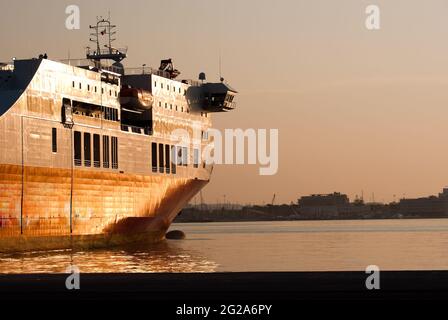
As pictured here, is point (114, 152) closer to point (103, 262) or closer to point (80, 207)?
point (80, 207)

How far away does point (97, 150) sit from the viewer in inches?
2549

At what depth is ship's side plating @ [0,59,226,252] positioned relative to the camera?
54594 mm

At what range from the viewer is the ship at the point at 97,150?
54938 mm

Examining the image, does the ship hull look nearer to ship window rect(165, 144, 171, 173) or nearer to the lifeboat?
ship window rect(165, 144, 171, 173)

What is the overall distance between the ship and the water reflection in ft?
3.91

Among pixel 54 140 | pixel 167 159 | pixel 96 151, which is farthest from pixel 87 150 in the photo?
pixel 167 159

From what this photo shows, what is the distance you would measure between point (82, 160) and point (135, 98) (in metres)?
8.57

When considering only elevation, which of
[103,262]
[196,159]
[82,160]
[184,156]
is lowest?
[103,262]

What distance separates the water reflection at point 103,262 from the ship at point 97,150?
46.9 inches

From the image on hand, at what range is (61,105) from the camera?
60.1 metres

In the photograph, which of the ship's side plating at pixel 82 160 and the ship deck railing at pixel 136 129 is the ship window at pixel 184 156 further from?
the ship deck railing at pixel 136 129

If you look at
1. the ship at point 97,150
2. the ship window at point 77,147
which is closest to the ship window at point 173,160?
the ship at point 97,150
